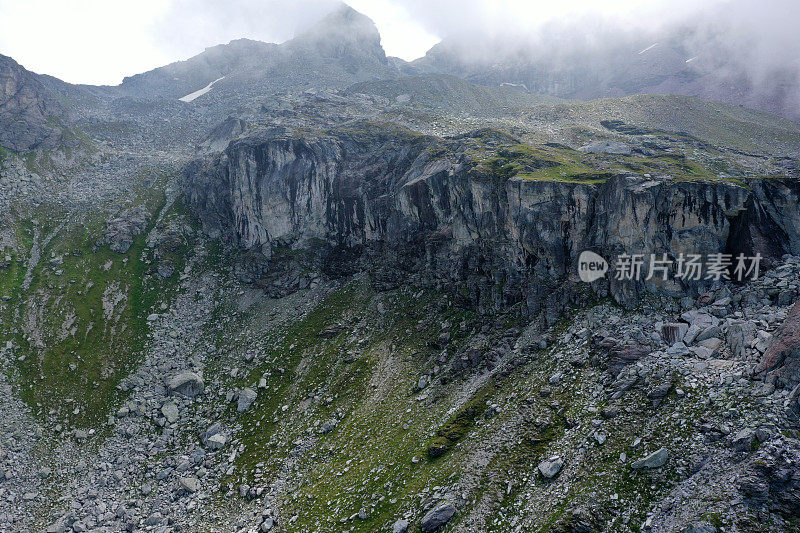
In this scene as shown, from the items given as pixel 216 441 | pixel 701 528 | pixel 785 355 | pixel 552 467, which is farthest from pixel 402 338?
pixel 785 355

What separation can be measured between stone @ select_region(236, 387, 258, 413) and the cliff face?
27740 mm

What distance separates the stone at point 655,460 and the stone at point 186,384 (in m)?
55.5

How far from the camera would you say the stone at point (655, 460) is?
1087 inches

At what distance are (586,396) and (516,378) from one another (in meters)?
7.78

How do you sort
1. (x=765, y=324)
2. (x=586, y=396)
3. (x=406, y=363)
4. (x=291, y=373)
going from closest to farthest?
(x=765, y=324)
(x=586, y=396)
(x=406, y=363)
(x=291, y=373)

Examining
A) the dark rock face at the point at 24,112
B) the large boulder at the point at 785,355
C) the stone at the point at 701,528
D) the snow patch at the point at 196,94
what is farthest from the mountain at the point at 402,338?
the snow patch at the point at 196,94

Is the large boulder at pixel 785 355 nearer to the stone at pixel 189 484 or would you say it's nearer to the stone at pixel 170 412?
the stone at pixel 189 484

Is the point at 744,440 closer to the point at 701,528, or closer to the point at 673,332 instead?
the point at 701,528

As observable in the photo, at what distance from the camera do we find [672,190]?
146 feet

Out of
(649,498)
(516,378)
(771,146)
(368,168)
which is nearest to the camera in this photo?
(649,498)

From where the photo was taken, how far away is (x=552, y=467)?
102ft

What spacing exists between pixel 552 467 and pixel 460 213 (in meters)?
39.4

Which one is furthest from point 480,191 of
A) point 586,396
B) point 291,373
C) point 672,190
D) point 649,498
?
point 649,498

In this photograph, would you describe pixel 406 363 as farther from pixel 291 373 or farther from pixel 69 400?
pixel 69 400
